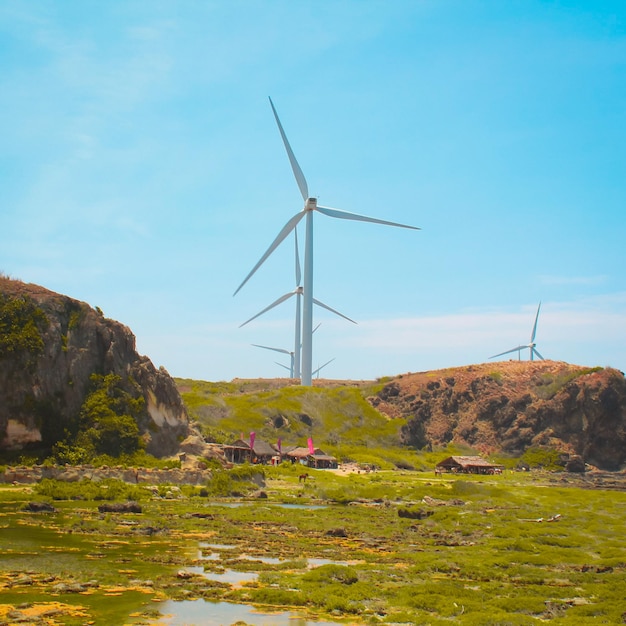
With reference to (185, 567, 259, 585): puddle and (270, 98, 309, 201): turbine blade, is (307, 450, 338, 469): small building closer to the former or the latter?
(270, 98, 309, 201): turbine blade

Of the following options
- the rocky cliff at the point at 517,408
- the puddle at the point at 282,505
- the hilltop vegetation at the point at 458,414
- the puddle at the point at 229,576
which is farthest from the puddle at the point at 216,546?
the rocky cliff at the point at 517,408

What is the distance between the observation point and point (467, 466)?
108 meters

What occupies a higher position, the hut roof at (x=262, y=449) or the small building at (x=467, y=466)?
the hut roof at (x=262, y=449)

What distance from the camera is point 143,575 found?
2541 centimetres

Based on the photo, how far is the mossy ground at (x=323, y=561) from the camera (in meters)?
22.2

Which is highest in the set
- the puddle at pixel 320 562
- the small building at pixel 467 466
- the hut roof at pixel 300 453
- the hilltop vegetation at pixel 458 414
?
the hilltop vegetation at pixel 458 414

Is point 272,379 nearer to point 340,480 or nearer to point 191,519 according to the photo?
point 340,480

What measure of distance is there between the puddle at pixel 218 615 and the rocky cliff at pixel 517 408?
117883 mm

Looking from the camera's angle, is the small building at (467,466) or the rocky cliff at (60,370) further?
the small building at (467,466)

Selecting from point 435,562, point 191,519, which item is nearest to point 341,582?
point 435,562

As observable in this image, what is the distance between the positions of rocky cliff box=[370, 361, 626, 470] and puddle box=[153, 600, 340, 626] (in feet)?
387

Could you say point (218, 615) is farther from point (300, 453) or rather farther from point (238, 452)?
point (300, 453)

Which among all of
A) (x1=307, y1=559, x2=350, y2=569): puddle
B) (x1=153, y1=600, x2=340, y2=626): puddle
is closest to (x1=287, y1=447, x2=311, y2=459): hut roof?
(x1=307, y1=559, x2=350, y2=569): puddle

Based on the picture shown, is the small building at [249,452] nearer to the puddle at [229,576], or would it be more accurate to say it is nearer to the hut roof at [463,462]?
A: the hut roof at [463,462]
